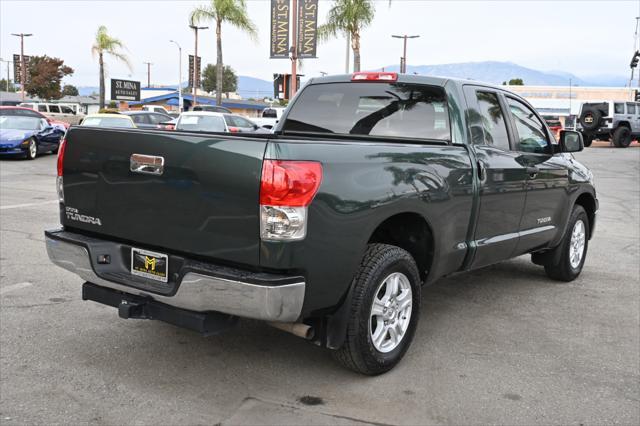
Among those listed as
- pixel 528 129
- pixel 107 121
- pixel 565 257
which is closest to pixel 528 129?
pixel 528 129

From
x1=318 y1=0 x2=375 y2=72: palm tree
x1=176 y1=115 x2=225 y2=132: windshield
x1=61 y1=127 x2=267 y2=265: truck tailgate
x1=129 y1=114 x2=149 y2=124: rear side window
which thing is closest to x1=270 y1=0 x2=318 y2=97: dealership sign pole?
x1=318 y1=0 x2=375 y2=72: palm tree

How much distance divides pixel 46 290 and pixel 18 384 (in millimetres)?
2030

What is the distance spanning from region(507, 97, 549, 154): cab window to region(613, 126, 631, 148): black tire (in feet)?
97.1

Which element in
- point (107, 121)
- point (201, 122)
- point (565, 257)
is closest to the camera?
point (565, 257)

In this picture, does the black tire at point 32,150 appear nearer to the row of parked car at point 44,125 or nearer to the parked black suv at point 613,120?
the row of parked car at point 44,125

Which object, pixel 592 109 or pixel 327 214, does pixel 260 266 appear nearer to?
pixel 327 214

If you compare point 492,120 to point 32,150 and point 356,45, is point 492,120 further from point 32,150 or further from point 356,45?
point 356,45

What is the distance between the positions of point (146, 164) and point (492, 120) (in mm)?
2933

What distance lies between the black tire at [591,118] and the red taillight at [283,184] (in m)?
32.5

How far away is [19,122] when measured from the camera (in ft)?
67.6

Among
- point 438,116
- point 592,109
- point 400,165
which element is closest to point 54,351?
point 400,165

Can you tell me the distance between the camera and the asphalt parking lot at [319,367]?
3.47 m

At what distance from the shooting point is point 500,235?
5.14 m

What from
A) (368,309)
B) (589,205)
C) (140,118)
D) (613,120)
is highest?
(613,120)
